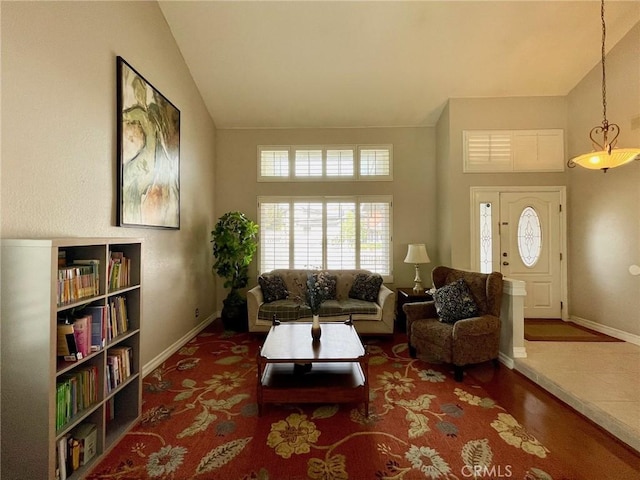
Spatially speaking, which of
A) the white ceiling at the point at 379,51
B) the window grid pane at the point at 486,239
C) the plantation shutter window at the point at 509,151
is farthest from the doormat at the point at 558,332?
the white ceiling at the point at 379,51

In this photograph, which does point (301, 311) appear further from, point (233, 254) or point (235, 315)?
point (233, 254)

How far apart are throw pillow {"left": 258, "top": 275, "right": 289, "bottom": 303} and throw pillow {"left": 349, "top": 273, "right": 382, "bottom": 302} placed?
108 cm

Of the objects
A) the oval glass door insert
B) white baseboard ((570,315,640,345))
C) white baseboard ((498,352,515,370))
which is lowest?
white baseboard ((498,352,515,370))

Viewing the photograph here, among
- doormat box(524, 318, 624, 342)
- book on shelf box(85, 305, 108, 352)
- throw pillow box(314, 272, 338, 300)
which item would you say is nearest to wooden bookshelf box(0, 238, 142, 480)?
book on shelf box(85, 305, 108, 352)

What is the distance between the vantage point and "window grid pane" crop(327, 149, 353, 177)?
17.4 ft

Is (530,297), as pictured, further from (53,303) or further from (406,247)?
(53,303)

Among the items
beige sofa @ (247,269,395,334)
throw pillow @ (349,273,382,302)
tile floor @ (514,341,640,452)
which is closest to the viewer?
tile floor @ (514,341,640,452)

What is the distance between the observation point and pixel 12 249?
1614mm

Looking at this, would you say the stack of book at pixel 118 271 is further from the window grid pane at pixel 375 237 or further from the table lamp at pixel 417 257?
the table lamp at pixel 417 257

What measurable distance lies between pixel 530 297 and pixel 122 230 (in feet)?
19.1

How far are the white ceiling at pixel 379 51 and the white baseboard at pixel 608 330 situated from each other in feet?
11.9

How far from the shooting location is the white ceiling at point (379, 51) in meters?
3.54

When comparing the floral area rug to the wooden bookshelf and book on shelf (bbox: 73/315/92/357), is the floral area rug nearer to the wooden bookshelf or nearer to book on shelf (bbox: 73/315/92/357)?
the wooden bookshelf

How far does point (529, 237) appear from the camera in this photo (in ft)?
15.8
